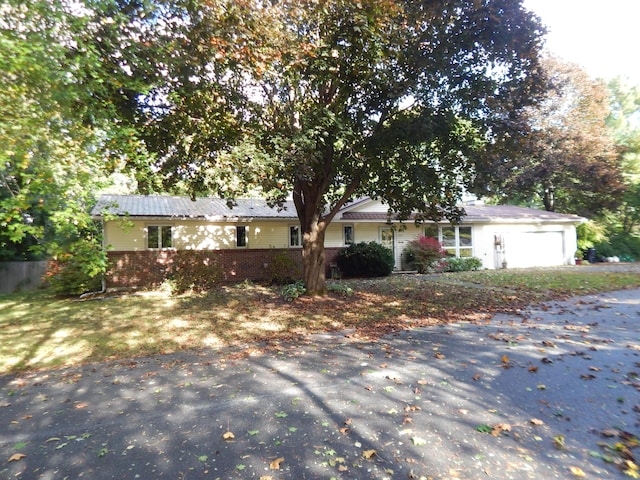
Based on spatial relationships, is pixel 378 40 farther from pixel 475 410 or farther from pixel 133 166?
pixel 475 410

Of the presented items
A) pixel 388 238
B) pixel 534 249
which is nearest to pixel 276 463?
pixel 388 238

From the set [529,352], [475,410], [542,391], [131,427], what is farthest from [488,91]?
[131,427]

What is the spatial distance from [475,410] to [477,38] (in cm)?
840

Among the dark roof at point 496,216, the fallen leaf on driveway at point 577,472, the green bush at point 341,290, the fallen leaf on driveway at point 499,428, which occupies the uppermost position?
the dark roof at point 496,216

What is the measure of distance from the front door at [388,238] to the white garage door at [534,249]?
700 cm

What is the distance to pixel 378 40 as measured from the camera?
8070 mm

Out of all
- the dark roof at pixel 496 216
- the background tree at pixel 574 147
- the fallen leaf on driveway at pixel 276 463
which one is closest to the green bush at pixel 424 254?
the dark roof at pixel 496 216

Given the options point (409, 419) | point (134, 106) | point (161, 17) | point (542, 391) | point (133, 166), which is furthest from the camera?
point (134, 106)

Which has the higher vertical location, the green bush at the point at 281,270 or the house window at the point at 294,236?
the house window at the point at 294,236

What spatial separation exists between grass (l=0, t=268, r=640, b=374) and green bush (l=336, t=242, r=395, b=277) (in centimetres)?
270

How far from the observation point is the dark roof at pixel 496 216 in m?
18.8

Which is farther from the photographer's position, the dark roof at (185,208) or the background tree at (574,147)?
the background tree at (574,147)

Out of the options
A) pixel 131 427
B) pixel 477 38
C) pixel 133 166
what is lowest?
pixel 131 427

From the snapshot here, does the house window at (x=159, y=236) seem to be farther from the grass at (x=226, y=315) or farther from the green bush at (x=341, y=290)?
the green bush at (x=341, y=290)
